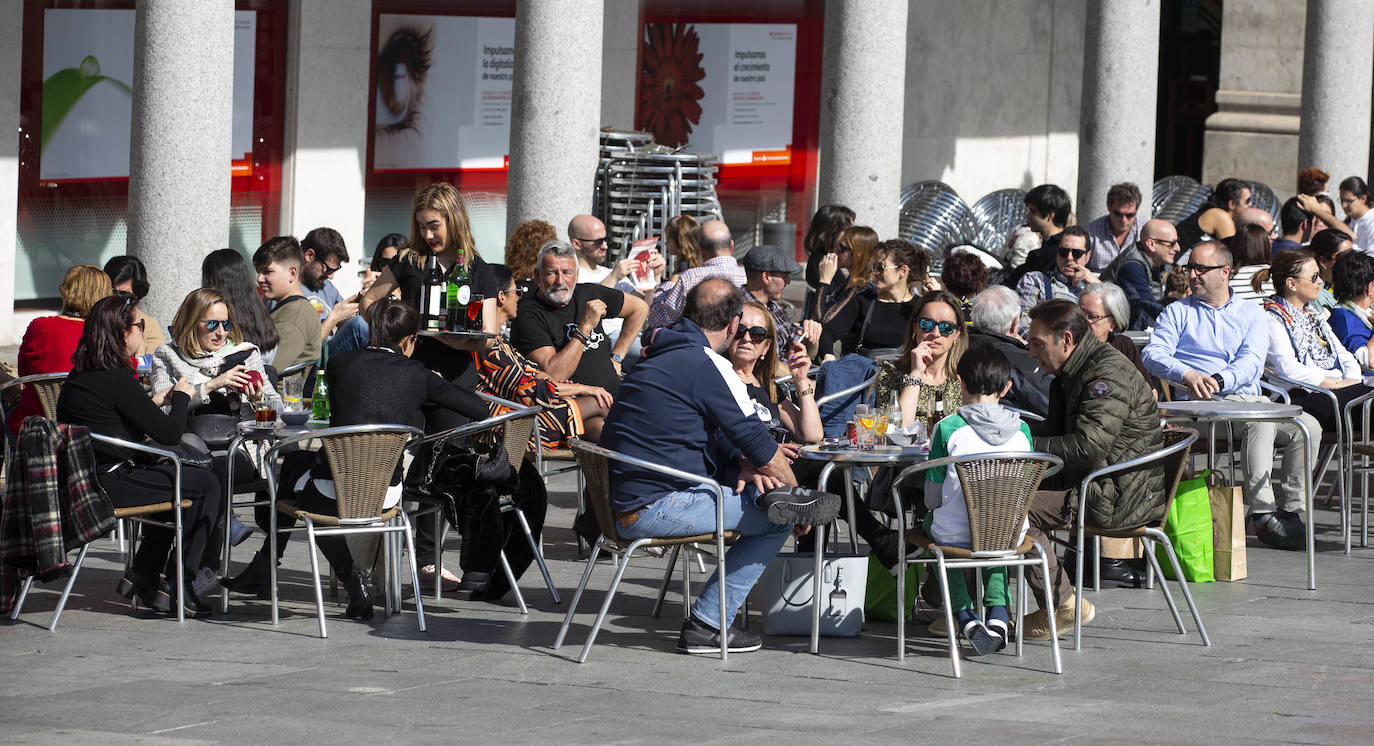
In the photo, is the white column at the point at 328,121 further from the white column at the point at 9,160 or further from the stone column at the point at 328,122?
the white column at the point at 9,160

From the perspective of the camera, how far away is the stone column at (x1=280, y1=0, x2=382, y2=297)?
15422 millimetres

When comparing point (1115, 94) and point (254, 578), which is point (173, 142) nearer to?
point (254, 578)

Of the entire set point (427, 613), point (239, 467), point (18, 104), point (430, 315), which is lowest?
point (427, 613)

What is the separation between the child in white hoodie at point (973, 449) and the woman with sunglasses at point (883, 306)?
9.01 feet

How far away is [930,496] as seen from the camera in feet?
21.9

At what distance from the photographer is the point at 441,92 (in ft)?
53.5

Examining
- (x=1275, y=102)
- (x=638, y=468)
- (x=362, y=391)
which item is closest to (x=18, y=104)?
(x=362, y=391)

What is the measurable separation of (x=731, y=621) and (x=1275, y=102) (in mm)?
15427

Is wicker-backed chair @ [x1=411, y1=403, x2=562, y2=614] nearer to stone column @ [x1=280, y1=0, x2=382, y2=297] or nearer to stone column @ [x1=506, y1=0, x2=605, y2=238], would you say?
stone column @ [x1=506, y1=0, x2=605, y2=238]

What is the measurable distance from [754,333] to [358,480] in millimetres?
1552

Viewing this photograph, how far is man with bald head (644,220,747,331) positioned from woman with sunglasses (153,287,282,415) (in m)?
2.32

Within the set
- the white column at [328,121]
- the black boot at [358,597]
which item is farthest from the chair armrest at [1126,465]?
the white column at [328,121]

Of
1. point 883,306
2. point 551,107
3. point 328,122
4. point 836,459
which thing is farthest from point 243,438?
point 328,122

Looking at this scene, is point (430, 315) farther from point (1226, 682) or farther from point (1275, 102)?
point (1275, 102)
